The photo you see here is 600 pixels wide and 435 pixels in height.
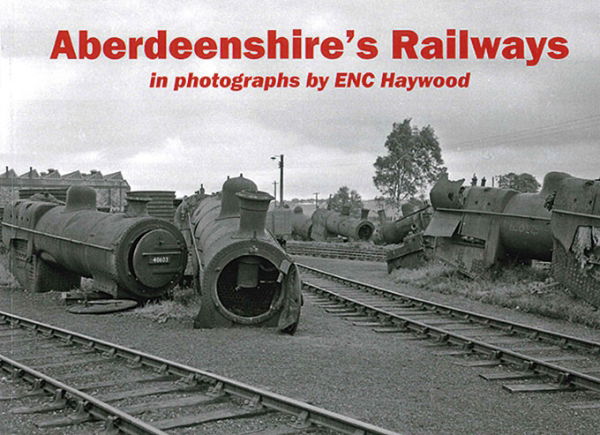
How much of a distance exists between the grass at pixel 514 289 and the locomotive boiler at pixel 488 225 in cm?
41

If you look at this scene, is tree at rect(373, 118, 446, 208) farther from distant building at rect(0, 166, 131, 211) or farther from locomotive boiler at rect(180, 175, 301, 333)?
locomotive boiler at rect(180, 175, 301, 333)

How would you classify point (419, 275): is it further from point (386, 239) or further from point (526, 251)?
point (386, 239)

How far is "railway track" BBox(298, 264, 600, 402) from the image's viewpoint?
7426 mm

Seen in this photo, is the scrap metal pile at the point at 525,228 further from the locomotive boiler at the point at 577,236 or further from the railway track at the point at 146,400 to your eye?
the railway track at the point at 146,400

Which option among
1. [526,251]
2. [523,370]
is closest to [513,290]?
[526,251]

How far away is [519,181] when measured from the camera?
203ft

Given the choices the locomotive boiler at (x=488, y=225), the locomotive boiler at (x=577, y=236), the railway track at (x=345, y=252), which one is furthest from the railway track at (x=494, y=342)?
the railway track at (x=345, y=252)

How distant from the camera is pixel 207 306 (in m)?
10.1

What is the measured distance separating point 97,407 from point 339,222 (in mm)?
30811

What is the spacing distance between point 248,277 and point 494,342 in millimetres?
3911

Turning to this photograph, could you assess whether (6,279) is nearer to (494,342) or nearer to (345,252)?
(494,342)

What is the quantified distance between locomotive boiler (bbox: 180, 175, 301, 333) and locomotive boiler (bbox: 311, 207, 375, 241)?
23920 mm

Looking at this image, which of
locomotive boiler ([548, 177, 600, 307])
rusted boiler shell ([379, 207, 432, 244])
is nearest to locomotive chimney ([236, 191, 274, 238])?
locomotive boiler ([548, 177, 600, 307])

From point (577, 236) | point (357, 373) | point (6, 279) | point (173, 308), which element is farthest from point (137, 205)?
point (577, 236)
